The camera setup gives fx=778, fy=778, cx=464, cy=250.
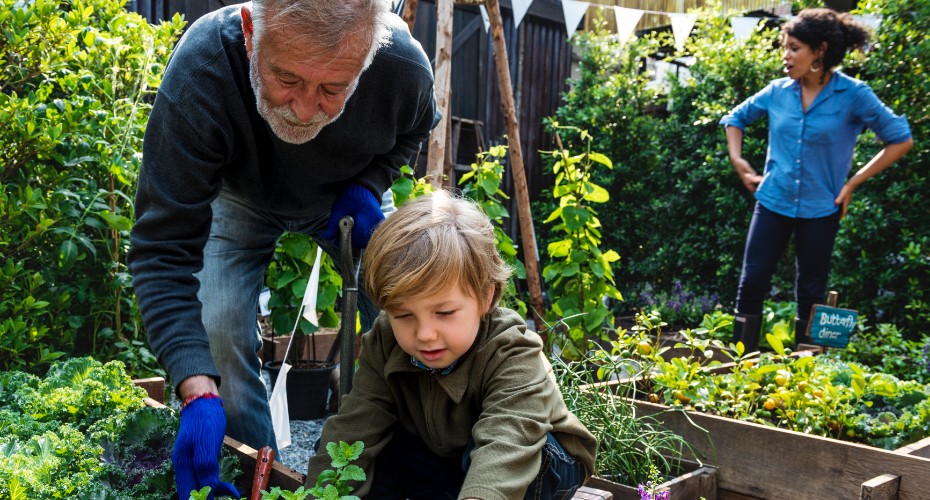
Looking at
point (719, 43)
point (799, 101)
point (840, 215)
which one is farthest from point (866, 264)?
point (719, 43)

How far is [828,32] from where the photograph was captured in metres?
3.78

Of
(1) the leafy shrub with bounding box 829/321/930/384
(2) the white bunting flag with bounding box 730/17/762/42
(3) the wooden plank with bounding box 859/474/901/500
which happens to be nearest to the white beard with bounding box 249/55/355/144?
(3) the wooden plank with bounding box 859/474/901/500

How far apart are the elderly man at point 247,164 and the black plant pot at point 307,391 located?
4.24 feet

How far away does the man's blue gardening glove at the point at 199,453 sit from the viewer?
1.54 m

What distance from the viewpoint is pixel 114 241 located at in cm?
274

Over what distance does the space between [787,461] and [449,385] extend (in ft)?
3.79

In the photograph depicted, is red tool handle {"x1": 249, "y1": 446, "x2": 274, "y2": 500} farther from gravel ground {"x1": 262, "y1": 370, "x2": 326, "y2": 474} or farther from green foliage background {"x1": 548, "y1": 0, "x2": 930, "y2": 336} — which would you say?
green foliage background {"x1": 548, "y1": 0, "x2": 930, "y2": 336}

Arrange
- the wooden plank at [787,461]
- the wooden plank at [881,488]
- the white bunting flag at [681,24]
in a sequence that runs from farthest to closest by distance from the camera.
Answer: the white bunting flag at [681,24], the wooden plank at [787,461], the wooden plank at [881,488]

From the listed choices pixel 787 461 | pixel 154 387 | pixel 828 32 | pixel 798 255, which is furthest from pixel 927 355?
pixel 154 387

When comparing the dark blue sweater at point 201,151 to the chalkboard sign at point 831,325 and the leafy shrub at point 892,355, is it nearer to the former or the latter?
the chalkboard sign at point 831,325

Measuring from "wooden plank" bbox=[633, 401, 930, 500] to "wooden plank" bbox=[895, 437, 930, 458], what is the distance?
0.09 m

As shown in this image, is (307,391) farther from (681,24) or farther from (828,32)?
(681,24)

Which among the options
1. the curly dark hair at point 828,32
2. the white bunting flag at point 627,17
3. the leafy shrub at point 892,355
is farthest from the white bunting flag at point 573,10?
the leafy shrub at point 892,355

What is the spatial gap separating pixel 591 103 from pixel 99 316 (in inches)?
219
